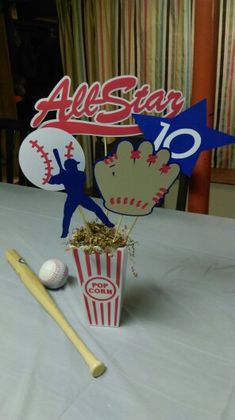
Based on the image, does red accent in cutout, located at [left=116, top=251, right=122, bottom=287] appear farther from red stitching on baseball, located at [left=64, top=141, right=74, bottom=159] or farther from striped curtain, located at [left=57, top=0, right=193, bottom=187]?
striped curtain, located at [left=57, top=0, right=193, bottom=187]

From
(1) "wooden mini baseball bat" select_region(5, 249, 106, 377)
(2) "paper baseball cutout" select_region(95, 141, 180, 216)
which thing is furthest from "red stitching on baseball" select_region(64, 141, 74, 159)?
(1) "wooden mini baseball bat" select_region(5, 249, 106, 377)

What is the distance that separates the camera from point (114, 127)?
89cm

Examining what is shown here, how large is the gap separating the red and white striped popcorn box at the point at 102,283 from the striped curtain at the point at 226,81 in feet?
7.99

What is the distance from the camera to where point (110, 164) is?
0.71m

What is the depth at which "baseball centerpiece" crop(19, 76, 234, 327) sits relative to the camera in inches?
28.2

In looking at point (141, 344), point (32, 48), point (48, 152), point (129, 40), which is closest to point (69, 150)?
point (48, 152)

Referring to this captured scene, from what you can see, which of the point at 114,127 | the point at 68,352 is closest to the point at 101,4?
the point at 114,127

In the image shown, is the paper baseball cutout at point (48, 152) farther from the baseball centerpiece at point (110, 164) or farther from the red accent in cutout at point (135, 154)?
the red accent in cutout at point (135, 154)

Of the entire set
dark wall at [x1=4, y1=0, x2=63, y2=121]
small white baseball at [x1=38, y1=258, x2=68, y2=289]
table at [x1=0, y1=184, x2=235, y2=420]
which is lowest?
table at [x1=0, y1=184, x2=235, y2=420]

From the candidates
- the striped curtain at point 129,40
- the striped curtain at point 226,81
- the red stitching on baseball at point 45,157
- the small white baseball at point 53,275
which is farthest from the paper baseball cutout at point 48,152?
the striped curtain at point 226,81

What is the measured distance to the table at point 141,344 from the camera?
612 millimetres

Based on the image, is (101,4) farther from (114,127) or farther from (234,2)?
(114,127)

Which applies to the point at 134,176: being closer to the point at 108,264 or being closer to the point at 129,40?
the point at 108,264

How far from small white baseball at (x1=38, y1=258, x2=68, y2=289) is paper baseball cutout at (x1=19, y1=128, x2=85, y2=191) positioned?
0.75 ft
